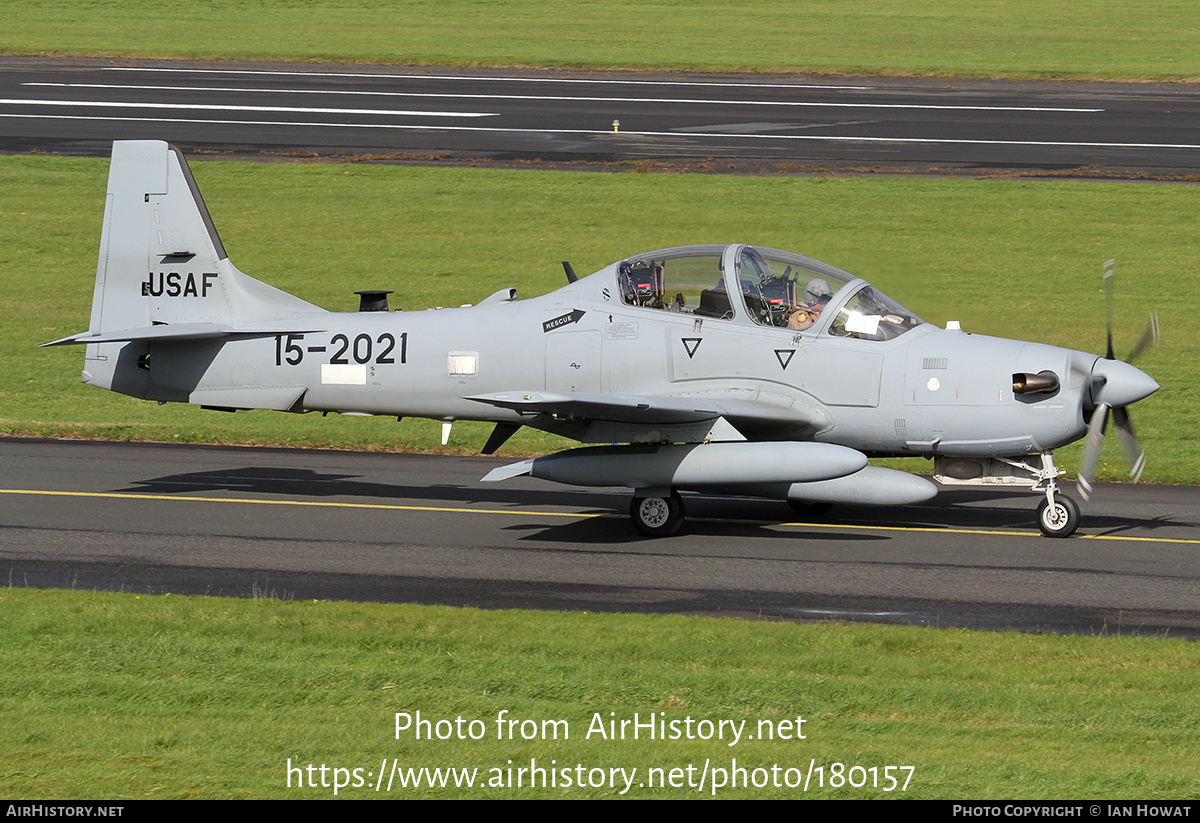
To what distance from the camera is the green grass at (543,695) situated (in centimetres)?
788

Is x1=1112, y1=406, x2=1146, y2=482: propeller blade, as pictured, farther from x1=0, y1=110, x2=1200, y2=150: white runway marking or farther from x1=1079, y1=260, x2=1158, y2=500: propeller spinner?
x1=0, y1=110, x2=1200, y2=150: white runway marking

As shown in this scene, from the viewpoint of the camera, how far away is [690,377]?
50.0ft

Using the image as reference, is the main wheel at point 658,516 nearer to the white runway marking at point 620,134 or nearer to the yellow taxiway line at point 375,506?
the yellow taxiway line at point 375,506

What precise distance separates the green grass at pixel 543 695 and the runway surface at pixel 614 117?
22.9m

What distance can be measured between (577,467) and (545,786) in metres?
7.28

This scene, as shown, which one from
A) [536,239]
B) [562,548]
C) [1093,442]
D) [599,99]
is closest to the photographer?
[1093,442]

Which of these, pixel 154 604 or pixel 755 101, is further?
pixel 755 101

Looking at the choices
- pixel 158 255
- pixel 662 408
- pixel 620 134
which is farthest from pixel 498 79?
pixel 662 408

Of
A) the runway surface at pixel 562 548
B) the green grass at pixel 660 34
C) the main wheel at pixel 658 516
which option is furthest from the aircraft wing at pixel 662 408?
the green grass at pixel 660 34

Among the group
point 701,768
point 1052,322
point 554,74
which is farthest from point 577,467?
point 554,74

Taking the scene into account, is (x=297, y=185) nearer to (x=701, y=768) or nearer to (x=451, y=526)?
(x=451, y=526)

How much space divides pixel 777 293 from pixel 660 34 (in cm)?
4073

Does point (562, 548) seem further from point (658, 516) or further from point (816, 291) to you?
point (816, 291)

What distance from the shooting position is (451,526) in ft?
50.8
